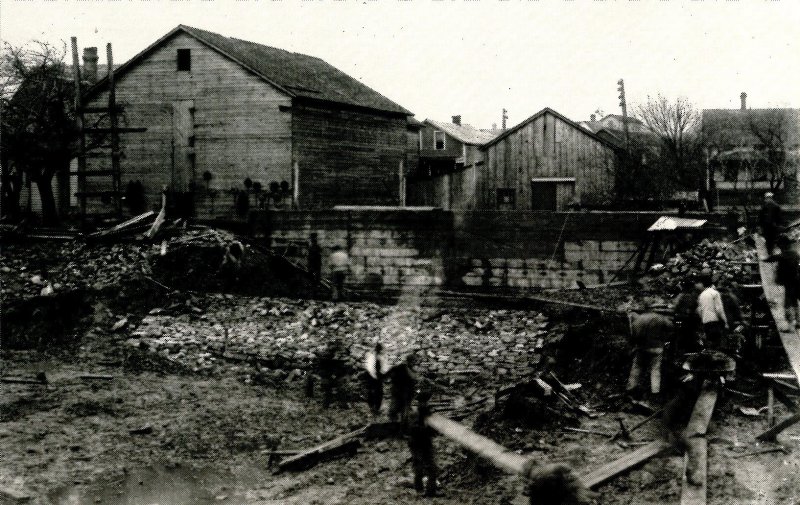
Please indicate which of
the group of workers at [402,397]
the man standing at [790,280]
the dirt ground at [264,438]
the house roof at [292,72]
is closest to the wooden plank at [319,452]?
the dirt ground at [264,438]

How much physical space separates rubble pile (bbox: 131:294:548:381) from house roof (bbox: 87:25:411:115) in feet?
35.9

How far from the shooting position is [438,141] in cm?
5803

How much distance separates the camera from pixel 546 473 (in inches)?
179

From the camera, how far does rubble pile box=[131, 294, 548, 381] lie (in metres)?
15.9

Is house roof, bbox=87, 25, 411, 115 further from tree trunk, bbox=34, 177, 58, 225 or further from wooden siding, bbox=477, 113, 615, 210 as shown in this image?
tree trunk, bbox=34, 177, 58, 225

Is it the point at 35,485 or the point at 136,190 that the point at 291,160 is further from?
the point at 35,485

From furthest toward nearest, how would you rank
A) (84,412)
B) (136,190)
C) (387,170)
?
(387,170) → (136,190) → (84,412)

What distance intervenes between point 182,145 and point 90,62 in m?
12.5

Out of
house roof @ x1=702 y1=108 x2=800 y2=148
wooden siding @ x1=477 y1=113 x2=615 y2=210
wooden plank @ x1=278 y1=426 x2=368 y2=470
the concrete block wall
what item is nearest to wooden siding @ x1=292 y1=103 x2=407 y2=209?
wooden siding @ x1=477 y1=113 x2=615 y2=210

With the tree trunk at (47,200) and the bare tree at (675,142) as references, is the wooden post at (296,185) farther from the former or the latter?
the bare tree at (675,142)

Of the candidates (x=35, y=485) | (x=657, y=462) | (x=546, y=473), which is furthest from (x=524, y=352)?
(x=546, y=473)

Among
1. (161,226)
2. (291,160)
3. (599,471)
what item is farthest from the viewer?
(291,160)

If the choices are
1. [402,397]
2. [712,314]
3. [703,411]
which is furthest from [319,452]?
[712,314]

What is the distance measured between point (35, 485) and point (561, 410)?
7.64 meters
